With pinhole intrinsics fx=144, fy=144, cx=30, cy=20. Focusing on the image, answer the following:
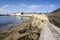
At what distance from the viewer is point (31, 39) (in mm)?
9867

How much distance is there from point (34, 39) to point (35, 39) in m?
0.12

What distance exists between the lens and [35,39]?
967 centimetres

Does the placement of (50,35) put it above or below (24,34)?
above

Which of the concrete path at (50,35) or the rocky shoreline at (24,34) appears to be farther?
the rocky shoreline at (24,34)

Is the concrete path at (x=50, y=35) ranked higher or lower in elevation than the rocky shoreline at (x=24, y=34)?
higher

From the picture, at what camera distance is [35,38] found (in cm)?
984

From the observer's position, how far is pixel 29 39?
31.8ft

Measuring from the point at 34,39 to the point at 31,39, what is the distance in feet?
0.73

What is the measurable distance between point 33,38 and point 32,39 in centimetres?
10

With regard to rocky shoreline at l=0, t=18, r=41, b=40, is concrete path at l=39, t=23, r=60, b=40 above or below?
above

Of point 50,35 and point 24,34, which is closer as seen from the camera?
point 50,35

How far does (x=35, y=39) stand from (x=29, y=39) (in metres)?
0.40

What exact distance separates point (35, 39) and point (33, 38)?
28 centimetres

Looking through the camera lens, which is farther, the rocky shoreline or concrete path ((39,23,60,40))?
the rocky shoreline
